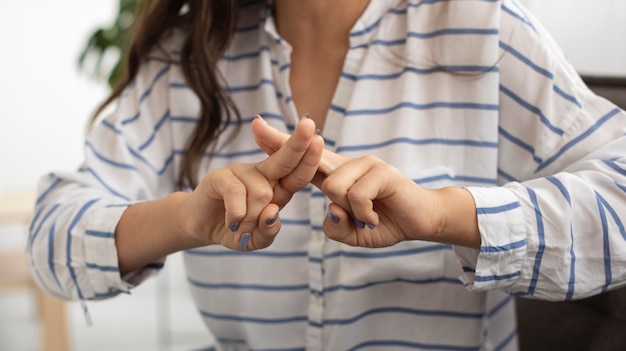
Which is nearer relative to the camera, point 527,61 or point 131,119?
point 527,61

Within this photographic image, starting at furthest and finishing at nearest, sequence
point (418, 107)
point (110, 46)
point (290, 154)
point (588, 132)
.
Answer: point (110, 46) → point (418, 107) → point (588, 132) → point (290, 154)

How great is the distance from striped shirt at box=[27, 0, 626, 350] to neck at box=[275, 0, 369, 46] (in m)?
0.03

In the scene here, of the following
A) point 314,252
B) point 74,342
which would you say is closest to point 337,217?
point 314,252

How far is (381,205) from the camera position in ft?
2.77

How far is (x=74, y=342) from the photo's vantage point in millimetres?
3092

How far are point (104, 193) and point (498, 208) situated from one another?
0.59 metres

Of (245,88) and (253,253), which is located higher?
(245,88)

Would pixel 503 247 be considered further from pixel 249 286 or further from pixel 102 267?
pixel 102 267

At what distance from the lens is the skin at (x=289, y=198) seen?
2.53ft

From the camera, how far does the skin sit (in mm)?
772

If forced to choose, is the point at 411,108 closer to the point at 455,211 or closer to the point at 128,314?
the point at 455,211

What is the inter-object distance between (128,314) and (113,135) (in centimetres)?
237

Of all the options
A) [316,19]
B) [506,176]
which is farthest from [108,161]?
[506,176]

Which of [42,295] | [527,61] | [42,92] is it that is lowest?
[42,295]
